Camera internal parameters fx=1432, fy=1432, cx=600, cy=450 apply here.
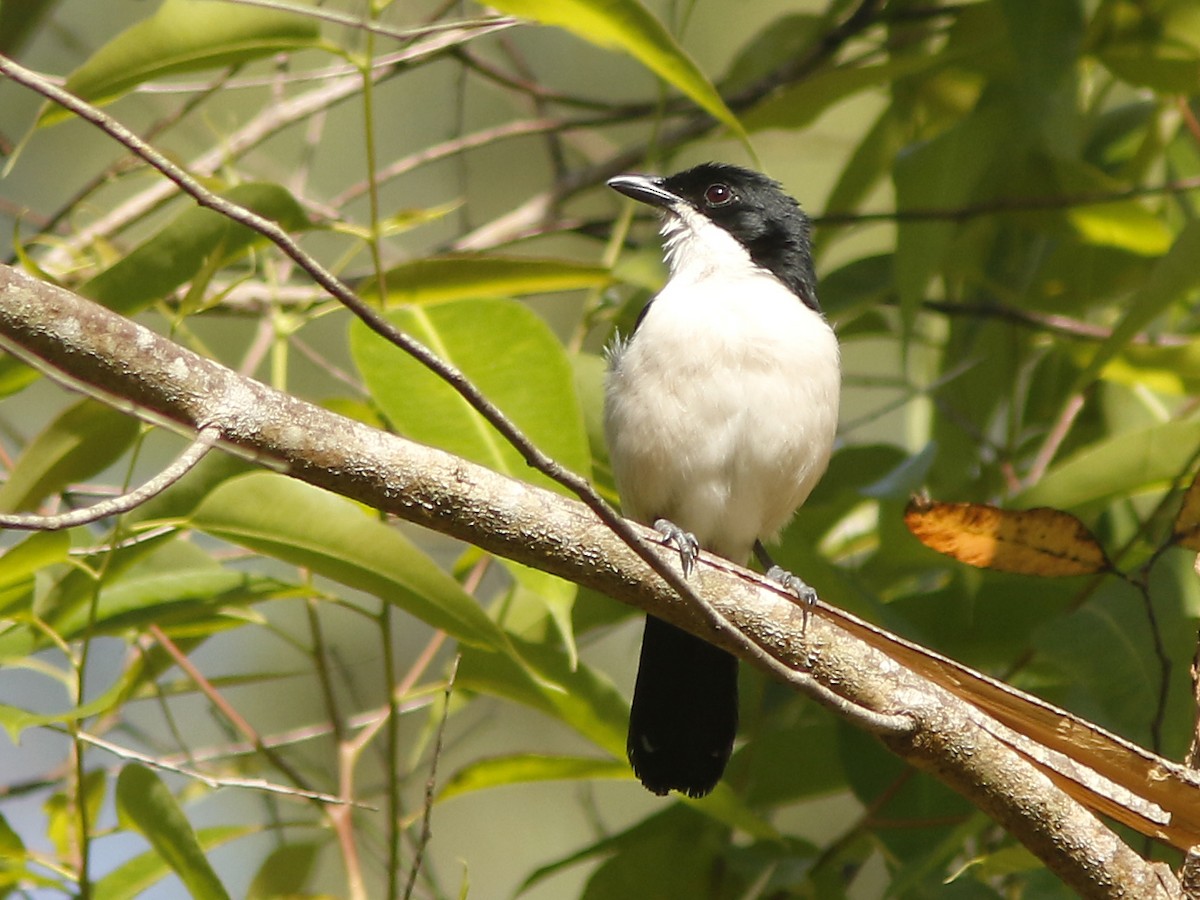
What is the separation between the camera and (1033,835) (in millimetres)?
2439

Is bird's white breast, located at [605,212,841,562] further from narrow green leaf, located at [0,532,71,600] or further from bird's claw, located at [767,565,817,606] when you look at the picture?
narrow green leaf, located at [0,532,71,600]

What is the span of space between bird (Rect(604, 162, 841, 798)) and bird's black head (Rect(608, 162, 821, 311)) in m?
0.14

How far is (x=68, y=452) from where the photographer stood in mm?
2861

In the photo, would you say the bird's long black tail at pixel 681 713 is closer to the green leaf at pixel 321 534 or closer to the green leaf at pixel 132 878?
the green leaf at pixel 321 534

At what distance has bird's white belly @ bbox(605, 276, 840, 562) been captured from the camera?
384 cm

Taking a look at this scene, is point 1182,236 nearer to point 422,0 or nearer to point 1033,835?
point 1033,835

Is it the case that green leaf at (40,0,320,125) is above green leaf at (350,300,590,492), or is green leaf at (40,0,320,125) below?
above

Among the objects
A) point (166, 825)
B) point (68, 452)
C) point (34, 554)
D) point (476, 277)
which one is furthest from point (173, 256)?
point (166, 825)

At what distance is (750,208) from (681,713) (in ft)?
5.30

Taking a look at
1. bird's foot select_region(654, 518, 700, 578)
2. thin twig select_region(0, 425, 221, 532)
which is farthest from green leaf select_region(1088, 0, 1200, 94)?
thin twig select_region(0, 425, 221, 532)

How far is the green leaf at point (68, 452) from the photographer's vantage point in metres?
2.83

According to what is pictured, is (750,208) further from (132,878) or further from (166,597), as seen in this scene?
(132,878)

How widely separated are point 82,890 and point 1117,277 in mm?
3525

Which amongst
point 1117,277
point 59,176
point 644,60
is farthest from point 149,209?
point 59,176
